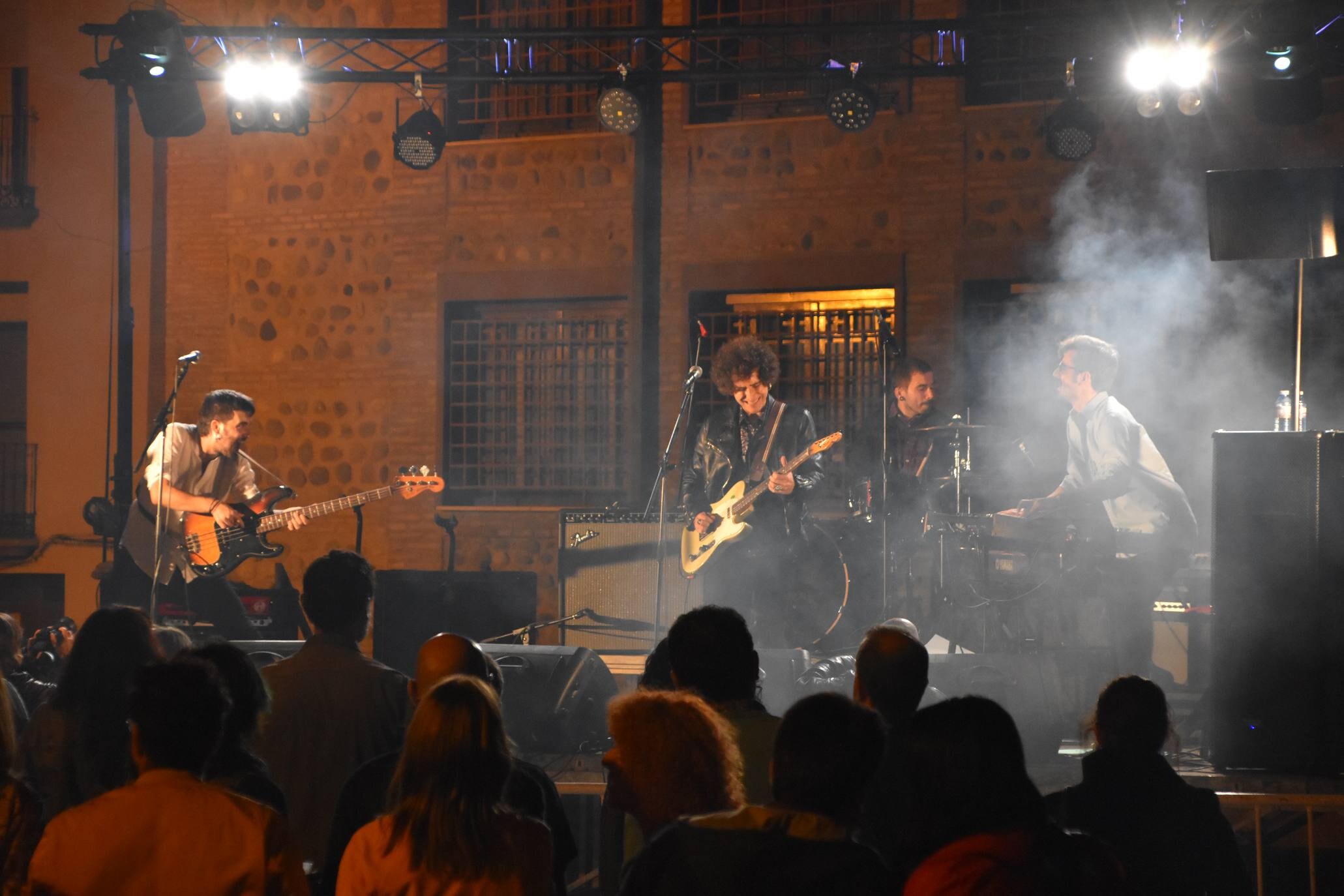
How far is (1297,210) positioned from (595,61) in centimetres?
755

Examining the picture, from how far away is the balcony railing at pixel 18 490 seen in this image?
13.8m

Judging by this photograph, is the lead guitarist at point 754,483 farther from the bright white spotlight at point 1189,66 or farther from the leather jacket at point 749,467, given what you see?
the bright white spotlight at point 1189,66

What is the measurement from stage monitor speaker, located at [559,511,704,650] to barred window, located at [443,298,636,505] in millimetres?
2598

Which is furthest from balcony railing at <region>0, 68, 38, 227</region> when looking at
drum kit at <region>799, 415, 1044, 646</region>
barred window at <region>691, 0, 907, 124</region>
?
drum kit at <region>799, 415, 1044, 646</region>

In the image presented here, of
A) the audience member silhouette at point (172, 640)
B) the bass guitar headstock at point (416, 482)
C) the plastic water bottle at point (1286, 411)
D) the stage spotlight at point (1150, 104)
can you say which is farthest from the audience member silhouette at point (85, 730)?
the stage spotlight at point (1150, 104)

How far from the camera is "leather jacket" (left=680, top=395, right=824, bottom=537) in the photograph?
8422 mm

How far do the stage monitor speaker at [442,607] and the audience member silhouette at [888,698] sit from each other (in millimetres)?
4588

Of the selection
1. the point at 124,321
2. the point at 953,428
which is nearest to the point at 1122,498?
the point at 953,428

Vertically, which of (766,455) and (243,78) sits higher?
(243,78)

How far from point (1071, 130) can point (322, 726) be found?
7865 millimetres

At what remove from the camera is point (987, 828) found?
2.21m

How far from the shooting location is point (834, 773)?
2.27 metres

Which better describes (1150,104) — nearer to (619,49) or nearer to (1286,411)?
(1286,411)

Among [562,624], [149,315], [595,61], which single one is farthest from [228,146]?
[562,624]
